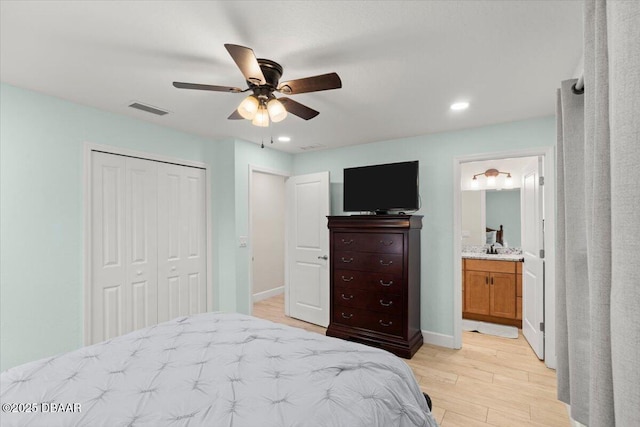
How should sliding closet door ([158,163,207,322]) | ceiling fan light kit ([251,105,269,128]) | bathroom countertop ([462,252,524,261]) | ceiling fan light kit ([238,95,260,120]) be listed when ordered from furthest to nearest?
bathroom countertop ([462,252,524,261]) → sliding closet door ([158,163,207,322]) → ceiling fan light kit ([251,105,269,128]) → ceiling fan light kit ([238,95,260,120])

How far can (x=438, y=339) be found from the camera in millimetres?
3639

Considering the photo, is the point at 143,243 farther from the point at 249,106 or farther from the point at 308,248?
the point at 249,106

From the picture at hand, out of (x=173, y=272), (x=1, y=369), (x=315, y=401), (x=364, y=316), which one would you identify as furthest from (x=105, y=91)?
(x=364, y=316)

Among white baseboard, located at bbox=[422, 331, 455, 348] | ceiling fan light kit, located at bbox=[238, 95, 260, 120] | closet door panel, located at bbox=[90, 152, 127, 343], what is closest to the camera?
ceiling fan light kit, located at bbox=[238, 95, 260, 120]

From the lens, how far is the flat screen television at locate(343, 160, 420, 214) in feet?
11.6

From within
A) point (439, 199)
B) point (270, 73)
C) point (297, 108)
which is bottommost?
point (439, 199)

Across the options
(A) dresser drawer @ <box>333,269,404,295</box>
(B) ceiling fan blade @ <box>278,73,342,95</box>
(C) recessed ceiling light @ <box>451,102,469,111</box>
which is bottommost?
(A) dresser drawer @ <box>333,269,404,295</box>

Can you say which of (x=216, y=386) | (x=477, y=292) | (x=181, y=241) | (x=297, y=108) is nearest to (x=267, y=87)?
(x=297, y=108)

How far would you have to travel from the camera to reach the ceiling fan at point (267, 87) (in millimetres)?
1729

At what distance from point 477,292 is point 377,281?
1.77 meters

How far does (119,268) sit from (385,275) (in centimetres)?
274

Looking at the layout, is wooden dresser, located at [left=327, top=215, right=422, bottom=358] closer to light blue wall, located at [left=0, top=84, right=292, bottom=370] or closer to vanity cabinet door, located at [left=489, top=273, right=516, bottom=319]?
vanity cabinet door, located at [left=489, top=273, right=516, bottom=319]

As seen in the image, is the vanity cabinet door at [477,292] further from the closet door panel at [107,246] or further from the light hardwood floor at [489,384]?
the closet door panel at [107,246]

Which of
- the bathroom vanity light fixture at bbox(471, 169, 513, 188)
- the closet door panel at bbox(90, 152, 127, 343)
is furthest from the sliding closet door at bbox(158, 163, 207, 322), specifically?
the bathroom vanity light fixture at bbox(471, 169, 513, 188)
